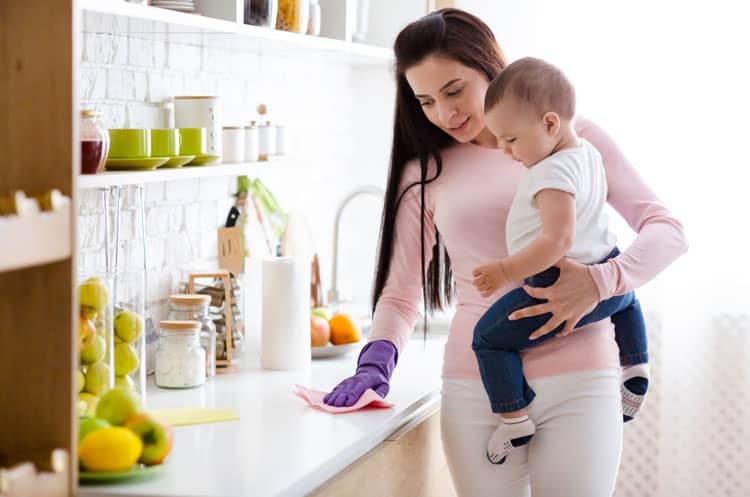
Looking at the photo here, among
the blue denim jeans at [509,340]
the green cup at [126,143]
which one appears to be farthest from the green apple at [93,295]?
the blue denim jeans at [509,340]

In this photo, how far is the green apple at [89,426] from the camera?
1.58 meters

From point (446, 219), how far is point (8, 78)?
969mm

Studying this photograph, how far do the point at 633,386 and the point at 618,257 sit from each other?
287 mm

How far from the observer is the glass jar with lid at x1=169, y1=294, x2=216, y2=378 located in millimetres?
2418

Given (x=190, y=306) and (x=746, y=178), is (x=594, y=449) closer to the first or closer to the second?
(x=190, y=306)

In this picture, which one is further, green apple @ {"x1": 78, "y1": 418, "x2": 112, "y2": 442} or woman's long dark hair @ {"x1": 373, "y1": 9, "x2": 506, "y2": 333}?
woman's long dark hair @ {"x1": 373, "y1": 9, "x2": 506, "y2": 333}

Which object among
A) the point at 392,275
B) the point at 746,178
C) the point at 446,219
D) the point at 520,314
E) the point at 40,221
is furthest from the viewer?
the point at 746,178

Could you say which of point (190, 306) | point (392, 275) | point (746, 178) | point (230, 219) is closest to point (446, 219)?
point (392, 275)

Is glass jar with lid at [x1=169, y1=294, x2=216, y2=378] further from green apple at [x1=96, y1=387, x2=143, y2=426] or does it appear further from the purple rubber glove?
green apple at [x1=96, y1=387, x2=143, y2=426]

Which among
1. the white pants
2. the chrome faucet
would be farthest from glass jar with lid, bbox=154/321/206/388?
the chrome faucet

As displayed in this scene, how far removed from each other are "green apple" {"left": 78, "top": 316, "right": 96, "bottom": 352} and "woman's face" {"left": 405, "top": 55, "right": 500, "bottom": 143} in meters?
0.81

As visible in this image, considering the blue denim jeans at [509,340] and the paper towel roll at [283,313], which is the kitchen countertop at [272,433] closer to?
the paper towel roll at [283,313]

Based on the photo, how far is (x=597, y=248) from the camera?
6.63 feet

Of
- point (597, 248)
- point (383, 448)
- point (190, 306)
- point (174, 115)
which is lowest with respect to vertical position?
point (383, 448)
